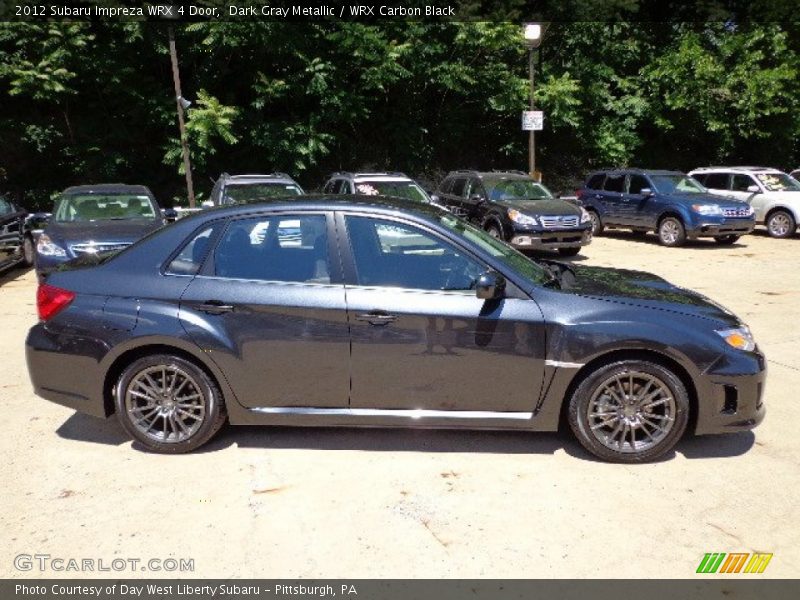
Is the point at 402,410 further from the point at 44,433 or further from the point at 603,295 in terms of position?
the point at 44,433

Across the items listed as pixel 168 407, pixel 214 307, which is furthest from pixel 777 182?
pixel 168 407

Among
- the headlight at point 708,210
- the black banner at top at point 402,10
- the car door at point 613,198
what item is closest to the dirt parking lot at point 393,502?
the headlight at point 708,210

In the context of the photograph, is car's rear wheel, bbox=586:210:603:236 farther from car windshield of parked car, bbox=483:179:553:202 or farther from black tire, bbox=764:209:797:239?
black tire, bbox=764:209:797:239

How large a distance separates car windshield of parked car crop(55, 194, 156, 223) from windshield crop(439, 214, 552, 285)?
7086 mm

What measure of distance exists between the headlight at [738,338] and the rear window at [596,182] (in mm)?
13046

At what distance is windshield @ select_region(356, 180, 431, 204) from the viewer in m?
12.2

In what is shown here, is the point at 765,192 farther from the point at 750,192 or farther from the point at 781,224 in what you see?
the point at 781,224

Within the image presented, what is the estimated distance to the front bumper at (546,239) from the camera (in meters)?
12.0

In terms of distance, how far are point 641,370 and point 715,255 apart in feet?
35.0

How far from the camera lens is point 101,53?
20109mm

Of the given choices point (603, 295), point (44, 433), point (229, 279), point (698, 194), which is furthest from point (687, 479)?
point (698, 194)

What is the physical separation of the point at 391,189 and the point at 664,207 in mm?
6414

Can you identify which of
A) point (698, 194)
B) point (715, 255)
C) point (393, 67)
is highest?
point (393, 67)
